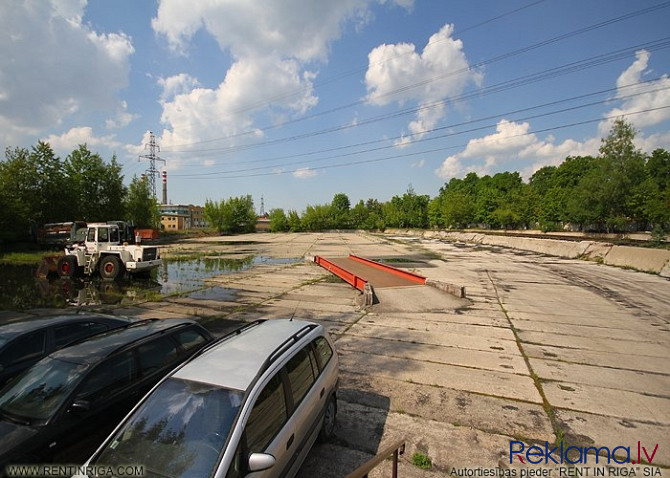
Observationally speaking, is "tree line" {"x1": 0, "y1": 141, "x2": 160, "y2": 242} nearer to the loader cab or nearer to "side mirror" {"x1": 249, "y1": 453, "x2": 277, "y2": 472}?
the loader cab

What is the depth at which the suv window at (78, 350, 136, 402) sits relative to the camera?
154 inches

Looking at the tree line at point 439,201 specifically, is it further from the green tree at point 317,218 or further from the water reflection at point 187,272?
the water reflection at point 187,272

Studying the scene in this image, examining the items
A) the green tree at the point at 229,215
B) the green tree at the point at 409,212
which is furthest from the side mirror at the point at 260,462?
the green tree at the point at 409,212

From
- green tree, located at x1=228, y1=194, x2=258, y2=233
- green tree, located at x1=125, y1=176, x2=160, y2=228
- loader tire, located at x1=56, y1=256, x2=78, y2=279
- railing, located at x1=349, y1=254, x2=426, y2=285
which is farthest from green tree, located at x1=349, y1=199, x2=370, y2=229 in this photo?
loader tire, located at x1=56, y1=256, x2=78, y2=279

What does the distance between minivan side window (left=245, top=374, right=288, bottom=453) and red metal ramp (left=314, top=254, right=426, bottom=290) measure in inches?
429

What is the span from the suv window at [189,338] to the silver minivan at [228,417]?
1.62 metres

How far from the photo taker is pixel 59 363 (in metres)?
4.20

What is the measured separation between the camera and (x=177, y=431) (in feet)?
9.16

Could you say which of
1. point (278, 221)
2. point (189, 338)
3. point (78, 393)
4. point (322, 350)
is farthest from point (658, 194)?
point (278, 221)

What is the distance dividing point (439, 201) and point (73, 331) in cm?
9965

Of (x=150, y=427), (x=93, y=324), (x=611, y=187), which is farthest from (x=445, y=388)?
(x=611, y=187)

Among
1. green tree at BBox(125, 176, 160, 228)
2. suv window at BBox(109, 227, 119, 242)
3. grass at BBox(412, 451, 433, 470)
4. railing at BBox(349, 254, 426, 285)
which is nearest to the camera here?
grass at BBox(412, 451, 433, 470)

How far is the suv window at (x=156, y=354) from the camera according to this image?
456cm

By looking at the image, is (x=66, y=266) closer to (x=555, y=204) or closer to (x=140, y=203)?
(x=140, y=203)
